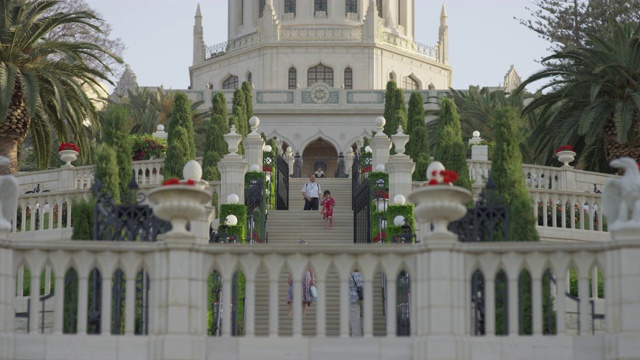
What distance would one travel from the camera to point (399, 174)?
103 feet

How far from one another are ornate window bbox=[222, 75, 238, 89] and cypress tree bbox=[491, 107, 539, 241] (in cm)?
6041

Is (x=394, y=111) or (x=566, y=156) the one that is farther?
(x=394, y=111)

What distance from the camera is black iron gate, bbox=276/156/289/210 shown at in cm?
3853

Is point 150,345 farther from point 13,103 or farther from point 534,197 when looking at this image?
point 13,103

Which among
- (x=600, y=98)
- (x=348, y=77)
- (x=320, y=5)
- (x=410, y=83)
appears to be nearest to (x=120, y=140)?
(x=600, y=98)

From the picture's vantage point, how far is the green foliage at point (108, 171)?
73.4ft

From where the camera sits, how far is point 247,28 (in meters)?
85.6

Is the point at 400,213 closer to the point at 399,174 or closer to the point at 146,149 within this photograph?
the point at 399,174

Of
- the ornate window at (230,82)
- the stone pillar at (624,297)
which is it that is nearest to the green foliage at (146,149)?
the stone pillar at (624,297)

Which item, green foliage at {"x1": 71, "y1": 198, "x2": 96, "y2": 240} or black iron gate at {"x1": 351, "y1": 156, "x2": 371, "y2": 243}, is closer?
green foliage at {"x1": 71, "y1": 198, "x2": 96, "y2": 240}

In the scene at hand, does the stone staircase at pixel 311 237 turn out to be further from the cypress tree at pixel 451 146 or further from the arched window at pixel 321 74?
the arched window at pixel 321 74

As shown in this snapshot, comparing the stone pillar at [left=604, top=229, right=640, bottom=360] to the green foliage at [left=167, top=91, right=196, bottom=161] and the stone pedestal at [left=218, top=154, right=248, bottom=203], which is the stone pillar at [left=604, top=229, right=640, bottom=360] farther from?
the green foliage at [left=167, top=91, right=196, bottom=161]

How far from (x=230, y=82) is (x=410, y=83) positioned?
10.9 metres

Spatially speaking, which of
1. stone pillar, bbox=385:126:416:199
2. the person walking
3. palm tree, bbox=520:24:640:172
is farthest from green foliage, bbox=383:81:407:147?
the person walking
